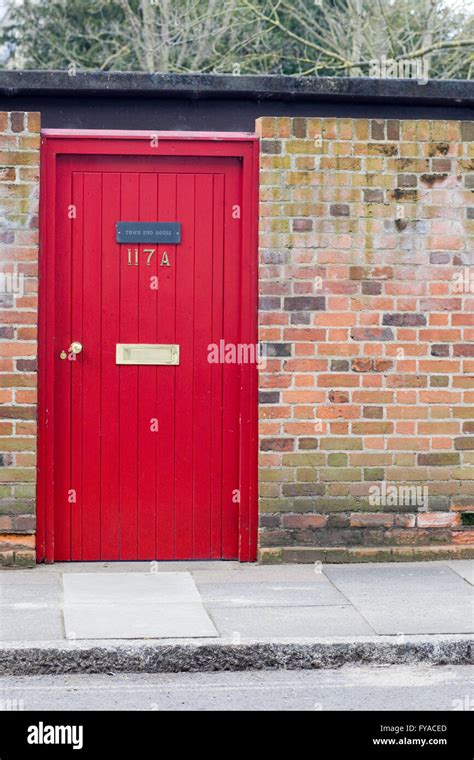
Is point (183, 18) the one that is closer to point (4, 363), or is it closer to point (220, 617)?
point (4, 363)

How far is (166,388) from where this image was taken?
8.28 m

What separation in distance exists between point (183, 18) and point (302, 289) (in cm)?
1491

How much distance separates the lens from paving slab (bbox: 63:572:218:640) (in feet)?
21.0

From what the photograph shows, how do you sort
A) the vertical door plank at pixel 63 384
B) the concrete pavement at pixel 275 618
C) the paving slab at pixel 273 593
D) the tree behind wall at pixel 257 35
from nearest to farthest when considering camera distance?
the concrete pavement at pixel 275 618, the paving slab at pixel 273 593, the vertical door plank at pixel 63 384, the tree behind wall at pixel 257 35

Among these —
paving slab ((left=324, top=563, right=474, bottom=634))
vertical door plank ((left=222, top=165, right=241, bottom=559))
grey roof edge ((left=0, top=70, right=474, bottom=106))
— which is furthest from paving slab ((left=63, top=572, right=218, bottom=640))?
grey roof edge ((left=0, top=70, right=474, bottom=106))

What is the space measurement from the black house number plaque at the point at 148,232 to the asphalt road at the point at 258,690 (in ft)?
10.4

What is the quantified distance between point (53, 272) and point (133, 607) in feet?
7.74

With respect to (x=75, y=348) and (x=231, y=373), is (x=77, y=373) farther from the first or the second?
(x=231, y=373)

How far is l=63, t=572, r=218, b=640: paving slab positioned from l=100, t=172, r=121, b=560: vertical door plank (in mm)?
396

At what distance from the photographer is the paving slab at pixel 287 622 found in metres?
6.43

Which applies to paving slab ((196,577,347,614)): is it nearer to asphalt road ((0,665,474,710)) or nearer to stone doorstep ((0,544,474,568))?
stone doorstep ((0,544,474,568))

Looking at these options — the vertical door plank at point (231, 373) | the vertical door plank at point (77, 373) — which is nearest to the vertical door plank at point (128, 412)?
the vertical door plank at point (77, 373)

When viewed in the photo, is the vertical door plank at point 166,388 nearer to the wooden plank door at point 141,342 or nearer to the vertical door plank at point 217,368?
the wooden plank door at point 141,342

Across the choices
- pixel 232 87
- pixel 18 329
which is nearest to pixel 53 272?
pixel 18 329
